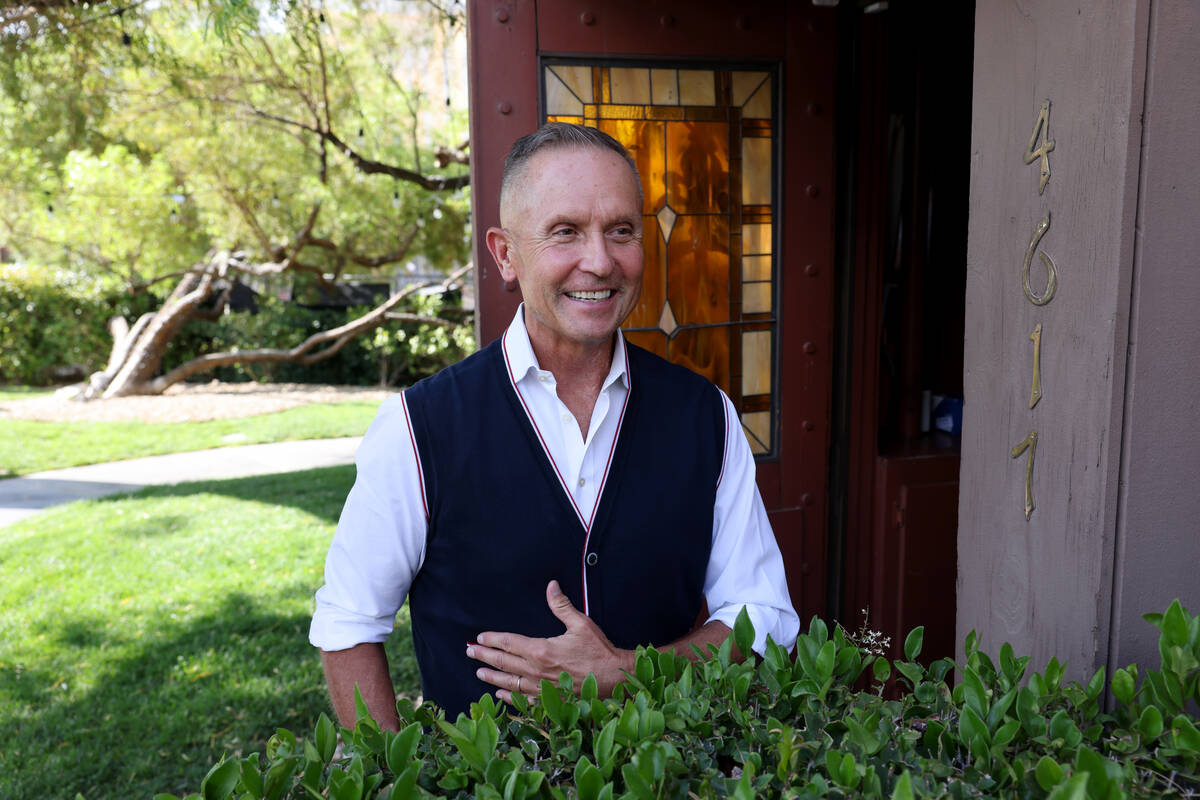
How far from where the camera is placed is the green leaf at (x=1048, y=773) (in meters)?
0.98

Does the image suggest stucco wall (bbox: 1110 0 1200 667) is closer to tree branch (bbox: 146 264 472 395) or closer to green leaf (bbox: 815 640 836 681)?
green leaf (bbox: 815 640 836 681)

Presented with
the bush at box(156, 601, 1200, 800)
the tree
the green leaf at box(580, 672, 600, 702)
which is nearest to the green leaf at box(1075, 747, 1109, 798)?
the bush at box(156, 601, 1200, 800)

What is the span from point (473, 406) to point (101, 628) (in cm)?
414

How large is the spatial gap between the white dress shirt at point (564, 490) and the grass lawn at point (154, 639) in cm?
227

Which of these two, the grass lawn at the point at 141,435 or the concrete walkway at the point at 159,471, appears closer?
the concrete walkway at the point at 159,471

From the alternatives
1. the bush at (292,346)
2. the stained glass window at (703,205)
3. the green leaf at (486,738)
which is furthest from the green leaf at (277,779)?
the bush at (292,346)

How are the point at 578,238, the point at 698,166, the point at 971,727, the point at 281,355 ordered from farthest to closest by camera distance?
the point at 281,355, the point at 698,166, the point at 578,238, the point at 971,727

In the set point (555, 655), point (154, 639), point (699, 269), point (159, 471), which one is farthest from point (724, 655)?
point (159, 471)

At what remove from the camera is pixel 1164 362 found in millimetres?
1380

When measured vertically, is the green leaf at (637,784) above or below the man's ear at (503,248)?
below

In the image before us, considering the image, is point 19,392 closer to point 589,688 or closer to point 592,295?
point 592,295

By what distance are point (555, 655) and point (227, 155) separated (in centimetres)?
994

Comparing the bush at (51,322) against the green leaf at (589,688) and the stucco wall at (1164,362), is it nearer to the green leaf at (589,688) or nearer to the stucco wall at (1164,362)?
the green leaf at (589,688)

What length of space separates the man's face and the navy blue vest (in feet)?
0.60
